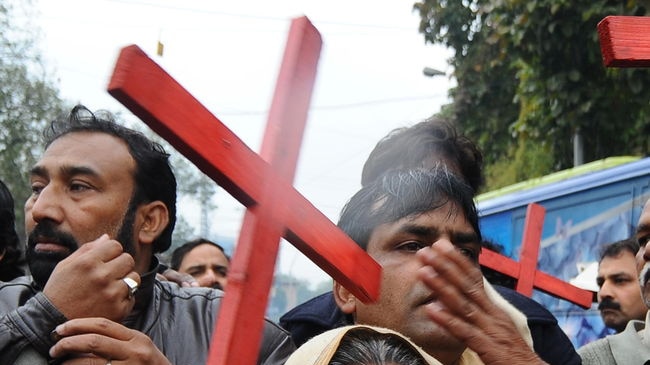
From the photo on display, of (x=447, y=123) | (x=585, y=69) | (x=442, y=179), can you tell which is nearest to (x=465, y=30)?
(x=585, y=69)

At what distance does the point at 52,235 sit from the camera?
2.49 m

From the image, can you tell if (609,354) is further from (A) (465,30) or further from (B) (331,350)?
(A) (465,30)

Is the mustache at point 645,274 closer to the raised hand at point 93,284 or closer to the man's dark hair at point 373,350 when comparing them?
the man's dark hair at point 373,350

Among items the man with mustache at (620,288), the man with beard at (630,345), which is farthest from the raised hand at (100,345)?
the man with mustache at (620,288)

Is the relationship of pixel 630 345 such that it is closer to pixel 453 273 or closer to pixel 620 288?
pixel 620 288

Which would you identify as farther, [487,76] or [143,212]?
[487,76]

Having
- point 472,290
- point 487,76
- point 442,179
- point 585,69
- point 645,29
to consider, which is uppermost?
point 487,76

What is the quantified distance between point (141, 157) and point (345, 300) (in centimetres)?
70

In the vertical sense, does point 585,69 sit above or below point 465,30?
below

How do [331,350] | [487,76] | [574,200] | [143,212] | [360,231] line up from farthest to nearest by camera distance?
[487,76] < [574,200] < [143,212] < [360,231] < [331,350]

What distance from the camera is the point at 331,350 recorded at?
1.95m

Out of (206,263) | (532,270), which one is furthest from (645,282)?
(206,263)

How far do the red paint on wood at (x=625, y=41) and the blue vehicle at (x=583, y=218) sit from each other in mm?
5438

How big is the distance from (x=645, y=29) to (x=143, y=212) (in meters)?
1.42
